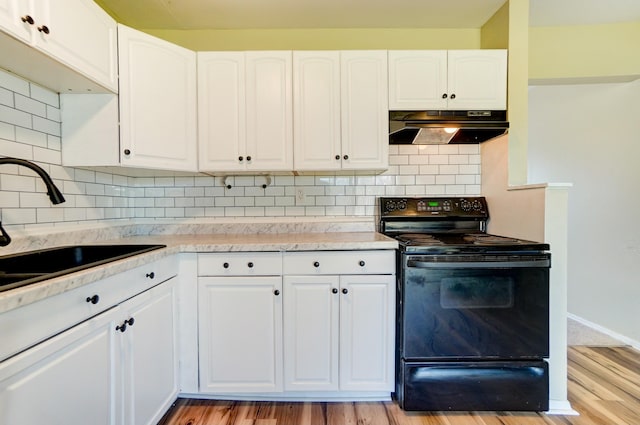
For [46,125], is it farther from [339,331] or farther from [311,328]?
[339,331]

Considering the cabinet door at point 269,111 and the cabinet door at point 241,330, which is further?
the cabinet door at point 269,111

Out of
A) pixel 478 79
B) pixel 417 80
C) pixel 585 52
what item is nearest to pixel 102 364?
pixel 417 80

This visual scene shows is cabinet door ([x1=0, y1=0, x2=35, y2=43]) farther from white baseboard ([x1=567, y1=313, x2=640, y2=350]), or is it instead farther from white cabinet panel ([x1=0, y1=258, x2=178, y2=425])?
white baseboard ([x1=567, y1=313, x2=640, y2=350])

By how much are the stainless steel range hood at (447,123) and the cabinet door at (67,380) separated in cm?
181

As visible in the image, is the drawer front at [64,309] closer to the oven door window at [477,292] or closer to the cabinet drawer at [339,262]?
the cabinet drawer at [339,262]

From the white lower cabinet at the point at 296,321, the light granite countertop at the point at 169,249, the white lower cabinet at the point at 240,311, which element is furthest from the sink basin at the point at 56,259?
the white lower cabinet at the point at 296,321

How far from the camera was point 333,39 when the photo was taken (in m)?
2.20

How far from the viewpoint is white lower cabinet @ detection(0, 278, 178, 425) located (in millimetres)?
811

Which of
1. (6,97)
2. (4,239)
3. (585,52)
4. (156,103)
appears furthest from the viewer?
(585,52)

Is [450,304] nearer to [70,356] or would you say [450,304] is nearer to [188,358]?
[188,358]

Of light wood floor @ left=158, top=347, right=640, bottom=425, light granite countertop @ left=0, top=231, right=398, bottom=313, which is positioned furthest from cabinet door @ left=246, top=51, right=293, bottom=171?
light wood floor @ left=158, top=347, right=640, bottom=425

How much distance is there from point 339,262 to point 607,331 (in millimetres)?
2658

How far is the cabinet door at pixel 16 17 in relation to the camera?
1038 mm

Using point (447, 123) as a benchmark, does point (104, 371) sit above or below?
below
